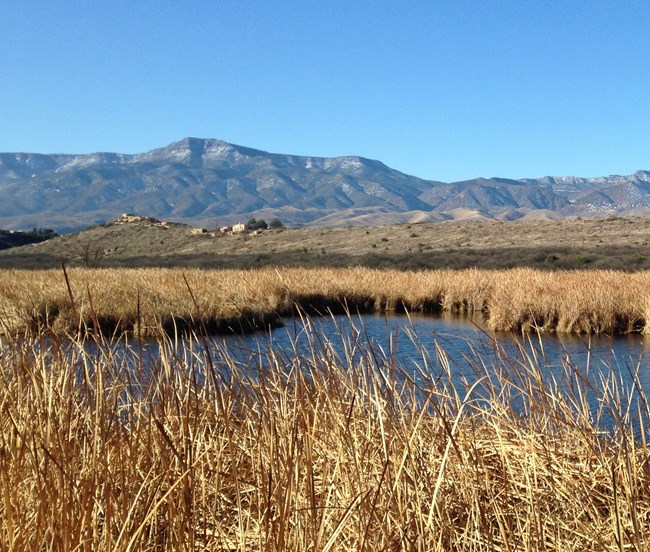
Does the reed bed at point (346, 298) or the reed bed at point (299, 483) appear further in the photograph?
the reed bed at point (346, 298)

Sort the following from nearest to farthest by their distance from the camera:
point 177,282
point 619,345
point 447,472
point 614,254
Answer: point 447,472 → point 619,345 → point 177,282 → point 614,254

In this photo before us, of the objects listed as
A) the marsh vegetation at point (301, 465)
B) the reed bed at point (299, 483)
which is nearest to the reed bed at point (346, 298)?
the marsh vegetation at point (301, 465)

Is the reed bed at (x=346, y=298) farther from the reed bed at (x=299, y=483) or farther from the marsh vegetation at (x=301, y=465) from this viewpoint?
the reed bed at (x=299, y=483)

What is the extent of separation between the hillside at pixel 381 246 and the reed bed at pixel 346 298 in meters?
7.26

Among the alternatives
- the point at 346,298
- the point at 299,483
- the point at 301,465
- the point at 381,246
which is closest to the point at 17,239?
the point at 381,246

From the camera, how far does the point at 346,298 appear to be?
15.6m

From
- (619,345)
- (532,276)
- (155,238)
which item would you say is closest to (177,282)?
(532,276)

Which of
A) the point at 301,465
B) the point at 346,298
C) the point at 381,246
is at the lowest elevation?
the point at 381,246

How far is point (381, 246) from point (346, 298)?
101 ft

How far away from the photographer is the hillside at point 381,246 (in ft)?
110

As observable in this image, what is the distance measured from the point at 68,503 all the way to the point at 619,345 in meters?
13.1

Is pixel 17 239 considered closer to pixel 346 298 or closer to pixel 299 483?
pixel 346 298

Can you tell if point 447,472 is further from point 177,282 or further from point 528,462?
point 177,282

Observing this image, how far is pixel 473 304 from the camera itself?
2014cm
